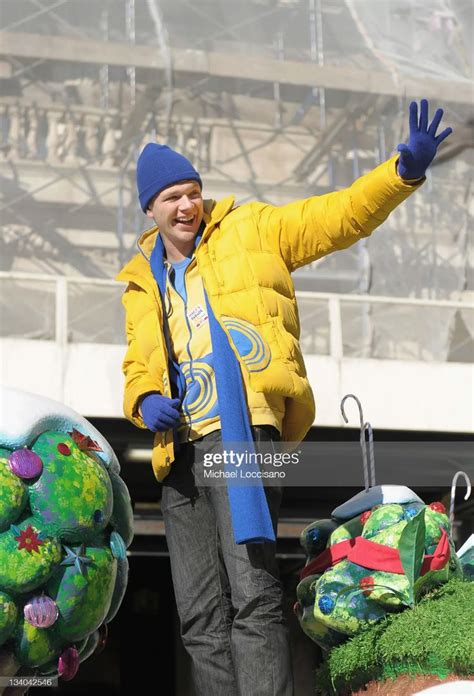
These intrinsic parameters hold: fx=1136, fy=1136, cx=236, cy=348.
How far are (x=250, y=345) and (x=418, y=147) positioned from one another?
1.65ft

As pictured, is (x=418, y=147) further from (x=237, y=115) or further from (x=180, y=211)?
(x=237, y=115)

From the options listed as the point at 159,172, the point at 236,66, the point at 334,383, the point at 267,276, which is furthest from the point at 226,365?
the point at 236,66

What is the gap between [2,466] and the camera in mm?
2141

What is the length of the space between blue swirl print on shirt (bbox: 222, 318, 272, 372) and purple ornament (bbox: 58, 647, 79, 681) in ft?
2.15

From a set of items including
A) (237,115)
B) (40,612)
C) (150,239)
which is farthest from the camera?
(237,115)

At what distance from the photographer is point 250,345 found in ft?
7.40

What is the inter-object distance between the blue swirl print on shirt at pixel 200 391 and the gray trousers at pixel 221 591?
0.05 m

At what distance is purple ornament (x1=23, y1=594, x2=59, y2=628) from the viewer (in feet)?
6.91

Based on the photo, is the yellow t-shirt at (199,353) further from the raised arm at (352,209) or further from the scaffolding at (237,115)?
the scaffolding at (237,115)

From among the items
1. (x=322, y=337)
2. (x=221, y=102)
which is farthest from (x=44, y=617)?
(x=221, y=102)

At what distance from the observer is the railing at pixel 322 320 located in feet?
20.8

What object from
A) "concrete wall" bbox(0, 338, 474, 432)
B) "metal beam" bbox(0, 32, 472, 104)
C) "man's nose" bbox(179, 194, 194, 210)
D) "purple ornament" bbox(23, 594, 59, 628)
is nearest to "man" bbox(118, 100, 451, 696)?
"man's nose" bbox(179, 194, 194, 210)

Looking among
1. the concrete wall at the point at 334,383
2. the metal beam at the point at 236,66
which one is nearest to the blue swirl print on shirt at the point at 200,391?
the concrete wall at the point at 334,383

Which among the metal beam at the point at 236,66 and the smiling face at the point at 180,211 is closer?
the smiling face at the point at 180,211
